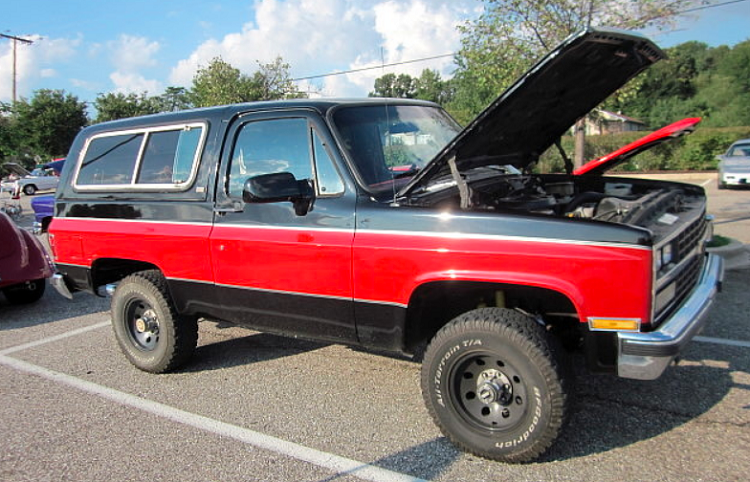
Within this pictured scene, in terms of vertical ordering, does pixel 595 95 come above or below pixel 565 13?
below

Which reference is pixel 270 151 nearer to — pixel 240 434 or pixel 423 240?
pixel 423 240

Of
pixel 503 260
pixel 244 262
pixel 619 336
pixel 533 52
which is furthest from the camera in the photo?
pixel 533 52

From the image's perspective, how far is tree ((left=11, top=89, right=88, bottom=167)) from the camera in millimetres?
40688

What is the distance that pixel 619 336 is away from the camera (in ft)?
8.91

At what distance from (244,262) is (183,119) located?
1311 mm

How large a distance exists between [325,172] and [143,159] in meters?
1.81

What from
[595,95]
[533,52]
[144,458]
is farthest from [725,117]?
[144,458]

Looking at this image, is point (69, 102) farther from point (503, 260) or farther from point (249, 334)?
point (503, 260)

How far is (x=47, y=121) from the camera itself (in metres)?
41.0

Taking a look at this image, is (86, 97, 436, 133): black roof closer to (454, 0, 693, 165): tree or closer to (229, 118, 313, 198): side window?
(229, 118, 313, 198): side window

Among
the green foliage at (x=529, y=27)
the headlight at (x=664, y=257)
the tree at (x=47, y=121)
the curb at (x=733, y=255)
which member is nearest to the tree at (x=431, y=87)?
the tree at (x=47, y=121)

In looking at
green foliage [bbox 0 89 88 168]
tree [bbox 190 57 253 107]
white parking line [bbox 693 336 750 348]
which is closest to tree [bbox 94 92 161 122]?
green foliage [bbox 0 89 88 168]

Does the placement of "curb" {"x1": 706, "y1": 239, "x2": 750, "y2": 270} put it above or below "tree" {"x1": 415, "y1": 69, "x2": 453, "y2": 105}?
below

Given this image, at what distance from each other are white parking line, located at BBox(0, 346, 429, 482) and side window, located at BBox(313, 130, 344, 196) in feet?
5.10
